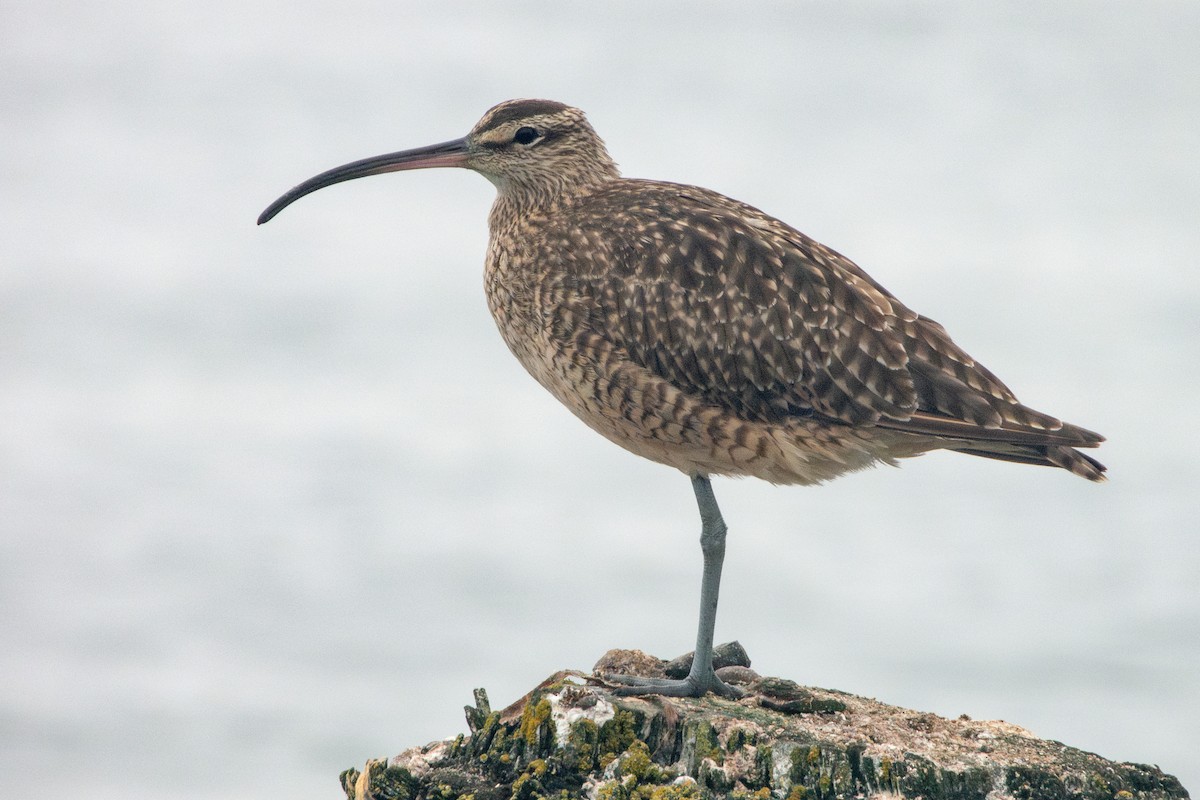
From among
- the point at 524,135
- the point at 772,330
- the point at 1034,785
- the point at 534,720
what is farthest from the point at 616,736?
the point at 524,135

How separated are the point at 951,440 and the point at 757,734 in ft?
8.38

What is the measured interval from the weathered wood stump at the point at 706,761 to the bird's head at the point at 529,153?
4361 mm

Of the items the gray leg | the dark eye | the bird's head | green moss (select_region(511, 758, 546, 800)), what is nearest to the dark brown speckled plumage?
the gray leg

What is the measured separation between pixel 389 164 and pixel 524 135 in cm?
117

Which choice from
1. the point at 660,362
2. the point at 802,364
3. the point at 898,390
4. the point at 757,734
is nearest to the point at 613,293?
the point at 660,362

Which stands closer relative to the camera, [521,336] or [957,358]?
[957,358]

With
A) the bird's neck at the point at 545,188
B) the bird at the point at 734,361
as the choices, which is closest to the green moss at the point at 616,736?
the bird at the point at 734,361

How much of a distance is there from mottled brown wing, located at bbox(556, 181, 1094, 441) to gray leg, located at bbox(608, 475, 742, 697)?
0.88 meters

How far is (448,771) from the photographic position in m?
7.02

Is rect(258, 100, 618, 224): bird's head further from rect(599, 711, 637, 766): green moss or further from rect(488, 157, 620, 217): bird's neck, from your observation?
rect(599, 711, 637, 766): green moss

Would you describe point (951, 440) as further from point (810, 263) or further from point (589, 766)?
point (589, 766)

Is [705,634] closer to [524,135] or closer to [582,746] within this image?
[582,746]

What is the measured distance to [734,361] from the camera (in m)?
8.77

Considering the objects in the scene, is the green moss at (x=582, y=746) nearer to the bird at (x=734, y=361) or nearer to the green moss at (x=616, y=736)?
Answer: the green moss at (x=616, y=736)
